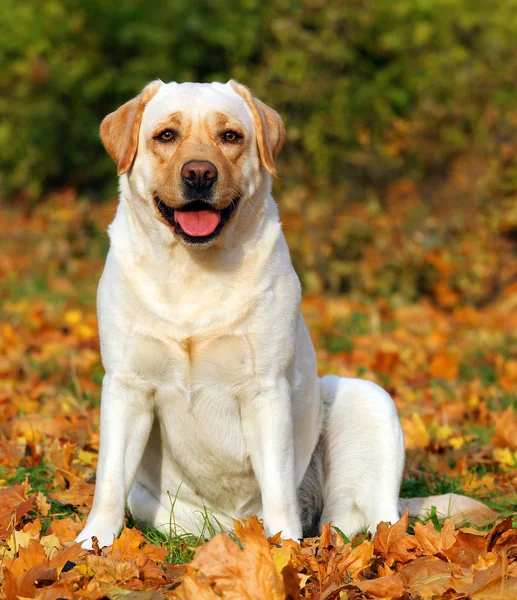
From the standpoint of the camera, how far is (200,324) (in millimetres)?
3430

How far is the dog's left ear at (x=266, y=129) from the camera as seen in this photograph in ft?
12.0

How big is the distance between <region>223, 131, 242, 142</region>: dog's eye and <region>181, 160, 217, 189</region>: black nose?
225mm

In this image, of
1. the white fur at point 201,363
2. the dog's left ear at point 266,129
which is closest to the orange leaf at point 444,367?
the white fur at point 201,363

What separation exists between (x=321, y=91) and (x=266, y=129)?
5.82m

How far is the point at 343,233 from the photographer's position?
8.81 meters

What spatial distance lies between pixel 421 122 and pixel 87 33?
15.0ft

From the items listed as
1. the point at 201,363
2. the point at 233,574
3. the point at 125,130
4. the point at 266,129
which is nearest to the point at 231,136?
the point at 266,129

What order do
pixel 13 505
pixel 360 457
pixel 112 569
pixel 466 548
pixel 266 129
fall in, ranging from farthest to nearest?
pixel 360 457 < pixel 266 129 < pixel 13 505 < pixel 466 548 < pixel 112 569

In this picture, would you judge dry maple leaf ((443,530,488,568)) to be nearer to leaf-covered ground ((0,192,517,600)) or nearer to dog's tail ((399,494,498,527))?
leaf-covered ground ((0,192,517,600))

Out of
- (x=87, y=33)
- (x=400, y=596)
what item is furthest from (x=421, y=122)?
(x=400, y=596)

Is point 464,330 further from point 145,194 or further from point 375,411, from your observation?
point 145,194

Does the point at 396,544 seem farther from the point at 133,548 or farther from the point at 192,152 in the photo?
the point at 192,152

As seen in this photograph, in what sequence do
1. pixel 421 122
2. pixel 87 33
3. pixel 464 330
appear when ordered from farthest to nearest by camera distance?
pixel 87 33
pixel 421 122
pixel 464 330

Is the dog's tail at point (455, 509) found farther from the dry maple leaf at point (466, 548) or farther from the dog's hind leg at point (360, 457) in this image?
the dry maple leaf at point (466, 548)
